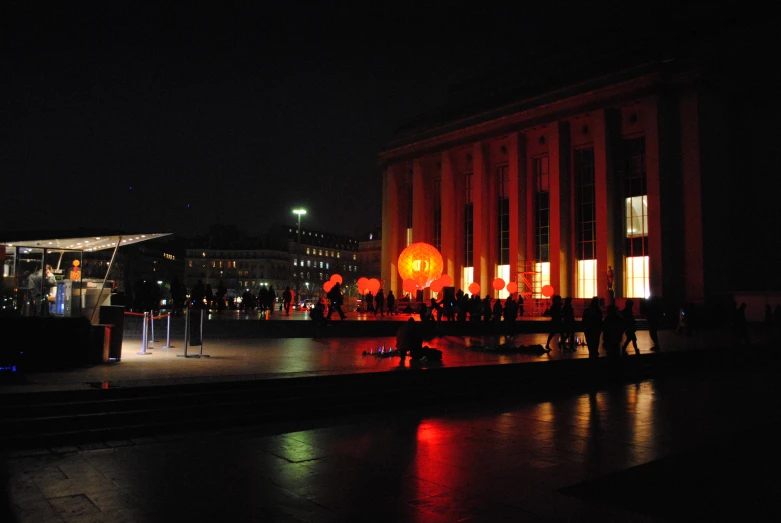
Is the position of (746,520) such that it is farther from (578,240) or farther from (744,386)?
(578,240)

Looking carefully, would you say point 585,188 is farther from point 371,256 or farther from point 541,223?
point 371,256

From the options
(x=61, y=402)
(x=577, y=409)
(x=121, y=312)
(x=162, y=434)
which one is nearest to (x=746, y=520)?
(x=577, y=409)

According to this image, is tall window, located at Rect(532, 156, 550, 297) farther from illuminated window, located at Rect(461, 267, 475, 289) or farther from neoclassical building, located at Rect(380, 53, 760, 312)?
illuminated window, located at Rect(461, 267, 475, 289)

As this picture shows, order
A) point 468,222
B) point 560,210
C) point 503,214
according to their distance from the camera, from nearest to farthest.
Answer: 1. point 560,210
2. point 503,214
3. point 468,222

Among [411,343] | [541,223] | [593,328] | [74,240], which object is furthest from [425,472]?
[541,223]

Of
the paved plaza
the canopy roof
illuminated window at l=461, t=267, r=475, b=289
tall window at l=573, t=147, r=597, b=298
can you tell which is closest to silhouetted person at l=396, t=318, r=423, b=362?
the paved plaza

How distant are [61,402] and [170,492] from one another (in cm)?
342

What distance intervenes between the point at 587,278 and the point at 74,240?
3480cm

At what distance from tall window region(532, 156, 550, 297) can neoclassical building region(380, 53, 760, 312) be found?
0.08m

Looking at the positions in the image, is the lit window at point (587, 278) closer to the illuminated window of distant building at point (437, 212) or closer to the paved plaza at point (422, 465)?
the illuminated window of distant building at point (437, 212)

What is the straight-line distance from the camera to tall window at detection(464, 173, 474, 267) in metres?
48.8

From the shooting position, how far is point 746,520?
14.5 feet

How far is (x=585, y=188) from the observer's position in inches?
1666

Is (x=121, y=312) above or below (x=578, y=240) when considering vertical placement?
below
